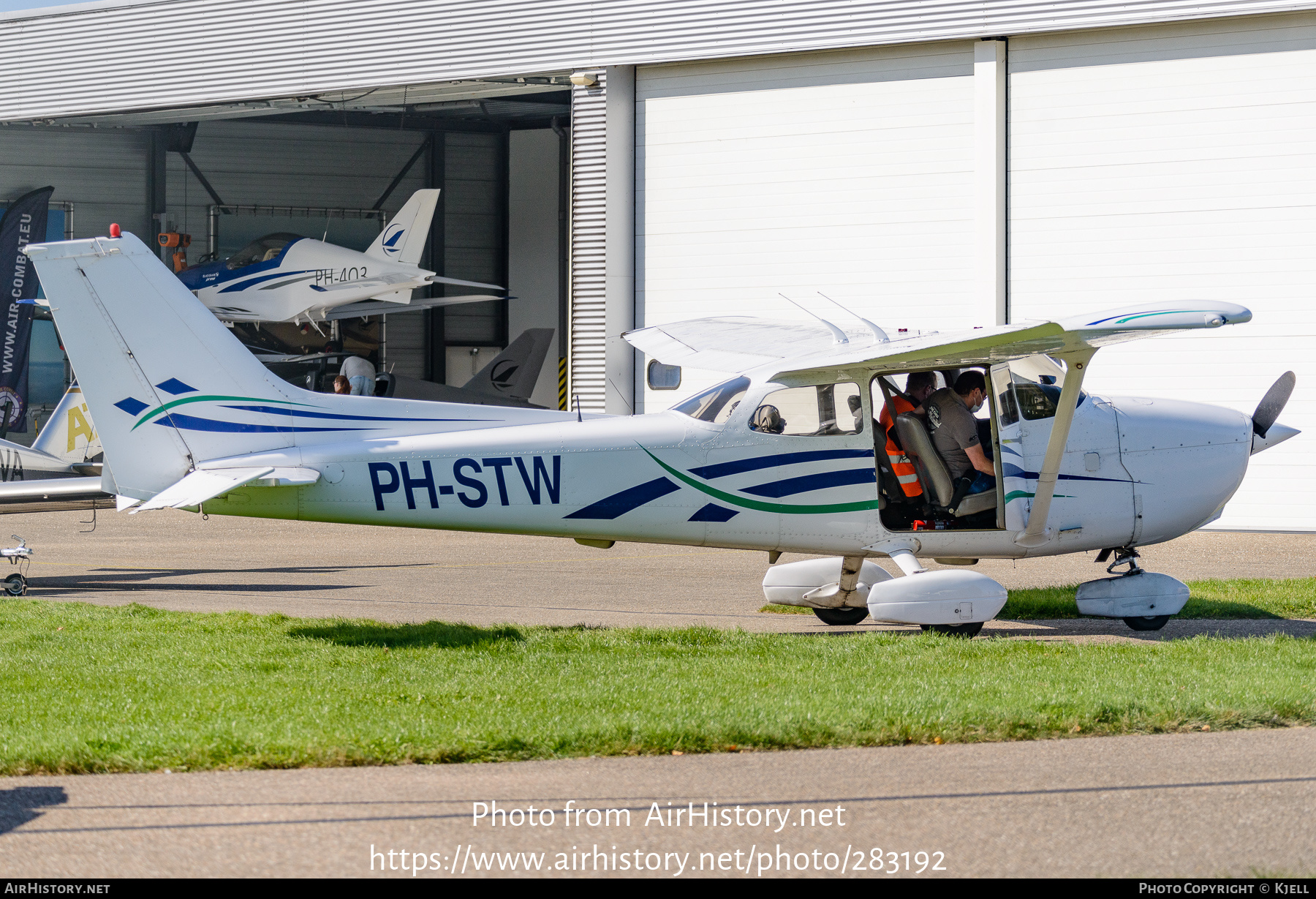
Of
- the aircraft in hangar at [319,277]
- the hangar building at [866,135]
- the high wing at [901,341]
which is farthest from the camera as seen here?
the aircraft in hangar at [319,277]

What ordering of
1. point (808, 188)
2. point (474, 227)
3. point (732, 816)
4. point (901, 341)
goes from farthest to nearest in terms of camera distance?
1. point (474, 227)
2. point (808, 188)
3. point (901, 341)
4. point (732, 816)

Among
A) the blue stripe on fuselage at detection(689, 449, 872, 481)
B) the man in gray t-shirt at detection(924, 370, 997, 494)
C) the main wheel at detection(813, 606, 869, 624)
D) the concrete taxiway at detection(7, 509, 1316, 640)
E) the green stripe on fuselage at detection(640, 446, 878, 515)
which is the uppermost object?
the man in gray t-shirt at detection(924, 370, 997, 494)

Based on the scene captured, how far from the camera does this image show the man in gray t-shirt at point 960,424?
29.5 ft

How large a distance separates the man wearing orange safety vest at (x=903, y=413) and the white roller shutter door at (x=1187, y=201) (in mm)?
9153

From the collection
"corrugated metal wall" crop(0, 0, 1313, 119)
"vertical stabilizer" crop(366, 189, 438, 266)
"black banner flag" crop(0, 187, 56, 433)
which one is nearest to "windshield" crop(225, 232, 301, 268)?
"vertical stabilizer" crop(366, 189, 438, 266)

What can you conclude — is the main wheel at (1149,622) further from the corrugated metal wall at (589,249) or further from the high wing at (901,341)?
the corrugated metal wall at (589,249)

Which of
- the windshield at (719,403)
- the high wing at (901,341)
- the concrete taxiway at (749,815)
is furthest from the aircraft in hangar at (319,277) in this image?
the concrete taxiway at (749,815)

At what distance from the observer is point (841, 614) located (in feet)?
32.2

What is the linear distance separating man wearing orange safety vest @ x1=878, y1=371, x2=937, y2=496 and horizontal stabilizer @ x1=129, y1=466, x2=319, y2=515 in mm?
3816

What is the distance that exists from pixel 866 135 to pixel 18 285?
17.0 meters

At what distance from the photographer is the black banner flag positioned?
25.6 metres

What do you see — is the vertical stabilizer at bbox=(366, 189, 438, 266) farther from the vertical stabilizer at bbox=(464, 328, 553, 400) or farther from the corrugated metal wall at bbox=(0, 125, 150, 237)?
the corrugated metal wall at bbox=(0, 125, 150, 237)

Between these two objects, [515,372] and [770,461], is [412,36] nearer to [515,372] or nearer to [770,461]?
[515,372]

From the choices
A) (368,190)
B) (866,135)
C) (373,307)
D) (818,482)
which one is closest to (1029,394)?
(818,482)
